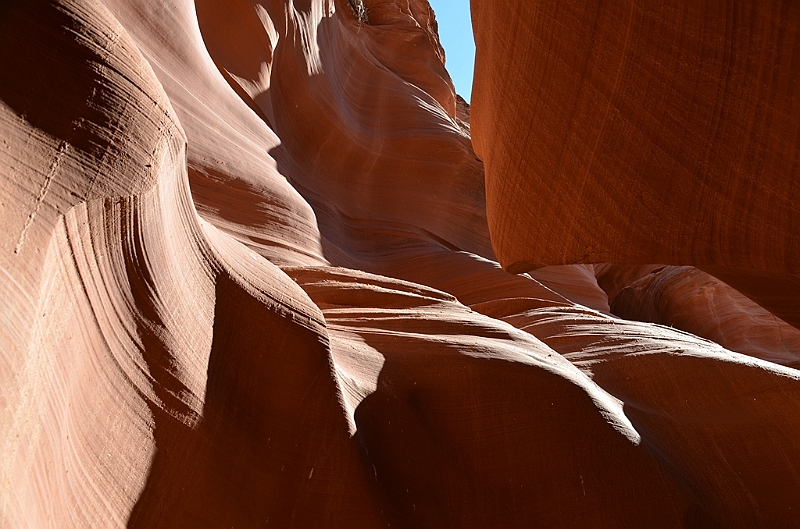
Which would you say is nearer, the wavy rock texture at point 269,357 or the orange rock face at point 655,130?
the wavy rock texture at point 269,357

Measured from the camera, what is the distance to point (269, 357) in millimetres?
2404

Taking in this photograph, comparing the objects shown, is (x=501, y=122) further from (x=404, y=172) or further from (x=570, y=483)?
(x=404, y=172)

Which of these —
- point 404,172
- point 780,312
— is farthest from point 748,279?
point 404,172

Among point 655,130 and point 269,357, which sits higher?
point 655,130

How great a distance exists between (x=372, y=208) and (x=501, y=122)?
443 cm

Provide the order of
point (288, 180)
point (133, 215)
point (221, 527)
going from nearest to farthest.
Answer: point (133, 215) → point (221, 527) → point (288, 180)

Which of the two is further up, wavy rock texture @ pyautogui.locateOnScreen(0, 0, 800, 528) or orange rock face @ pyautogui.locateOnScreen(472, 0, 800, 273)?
orange rock face @ pyautogui.locateOnScreen(472, 0, 800, 273)

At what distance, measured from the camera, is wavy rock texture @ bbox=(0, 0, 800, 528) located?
158 cm

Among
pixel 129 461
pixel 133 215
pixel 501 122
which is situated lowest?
pixel 129 461

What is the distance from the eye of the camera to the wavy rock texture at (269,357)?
1.58 m

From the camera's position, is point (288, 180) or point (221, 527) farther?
point (288, 180)

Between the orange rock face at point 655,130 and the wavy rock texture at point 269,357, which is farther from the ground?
the orange rock face at point 655,130

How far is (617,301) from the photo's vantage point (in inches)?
398

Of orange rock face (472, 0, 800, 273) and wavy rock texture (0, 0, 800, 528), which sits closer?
wavy rock texture (0, 0, 800, 528)
